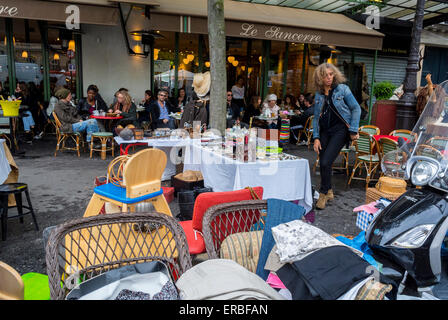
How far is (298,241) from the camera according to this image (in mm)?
1746

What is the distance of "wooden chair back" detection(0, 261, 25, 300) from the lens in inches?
47.5

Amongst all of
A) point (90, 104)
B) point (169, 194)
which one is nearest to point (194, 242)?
point (169, 194)

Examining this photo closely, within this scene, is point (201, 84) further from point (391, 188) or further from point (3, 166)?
point (391, 188)

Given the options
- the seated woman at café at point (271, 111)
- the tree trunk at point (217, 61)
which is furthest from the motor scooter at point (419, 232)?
the seated woman at café at point (271, 111)

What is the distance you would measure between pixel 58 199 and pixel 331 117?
4.12 metres

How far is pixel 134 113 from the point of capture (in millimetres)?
8891

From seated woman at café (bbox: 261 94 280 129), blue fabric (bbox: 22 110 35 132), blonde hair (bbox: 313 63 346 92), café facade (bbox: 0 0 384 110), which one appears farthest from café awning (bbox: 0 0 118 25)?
blonde hair (bbox: 313 63 346 92)

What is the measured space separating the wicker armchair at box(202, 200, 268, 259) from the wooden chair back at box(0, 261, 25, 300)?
101 cm

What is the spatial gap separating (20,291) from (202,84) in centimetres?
603

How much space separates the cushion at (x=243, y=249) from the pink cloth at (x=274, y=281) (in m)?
0.21

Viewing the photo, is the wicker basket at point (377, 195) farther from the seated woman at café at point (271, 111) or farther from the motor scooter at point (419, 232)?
the seated woman at café at point (271, 111)

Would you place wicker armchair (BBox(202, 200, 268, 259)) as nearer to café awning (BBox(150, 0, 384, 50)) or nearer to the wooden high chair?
the wooden high chair

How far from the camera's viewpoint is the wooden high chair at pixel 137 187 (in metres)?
3.05

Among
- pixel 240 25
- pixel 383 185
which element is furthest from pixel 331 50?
pixel 383 185
